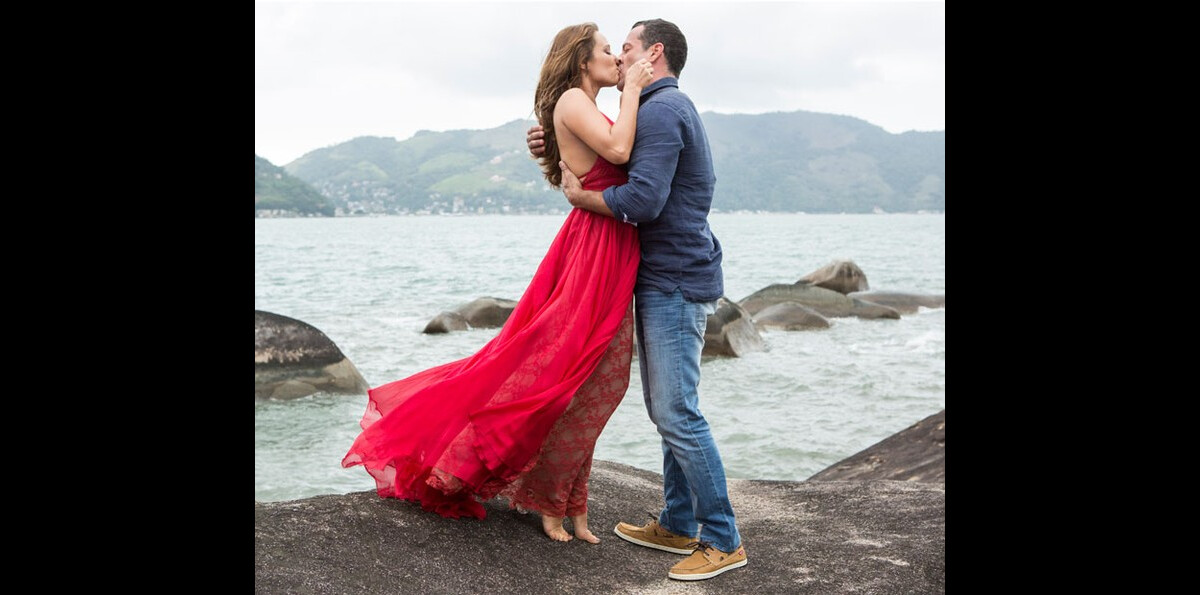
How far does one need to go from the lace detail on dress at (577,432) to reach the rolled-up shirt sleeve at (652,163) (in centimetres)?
64

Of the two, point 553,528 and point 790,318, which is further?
point 790,318

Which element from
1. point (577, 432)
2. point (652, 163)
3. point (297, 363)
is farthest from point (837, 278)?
point (652, 163)

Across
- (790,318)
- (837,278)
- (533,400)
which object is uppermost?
(837,278)

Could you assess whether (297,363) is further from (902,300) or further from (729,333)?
(902,300)

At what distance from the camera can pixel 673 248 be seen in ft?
16.7

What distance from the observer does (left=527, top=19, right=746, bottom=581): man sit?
4879mm

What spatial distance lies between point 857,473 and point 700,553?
4600 mm

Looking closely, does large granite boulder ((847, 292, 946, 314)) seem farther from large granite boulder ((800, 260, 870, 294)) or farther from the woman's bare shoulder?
the woman's bare shoulder

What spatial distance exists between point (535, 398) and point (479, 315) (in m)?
21.5

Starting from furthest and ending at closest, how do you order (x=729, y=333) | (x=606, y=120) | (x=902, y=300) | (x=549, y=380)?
(x=902, y=300)
(x=729, y=333)
(x=549, y=380)
(x=606, y=120)

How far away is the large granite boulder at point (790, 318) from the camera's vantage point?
27859 millimetres

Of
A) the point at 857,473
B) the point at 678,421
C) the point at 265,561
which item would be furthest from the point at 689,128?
the point at 857,473

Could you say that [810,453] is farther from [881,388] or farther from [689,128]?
[689,128]

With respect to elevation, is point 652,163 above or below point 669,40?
below
